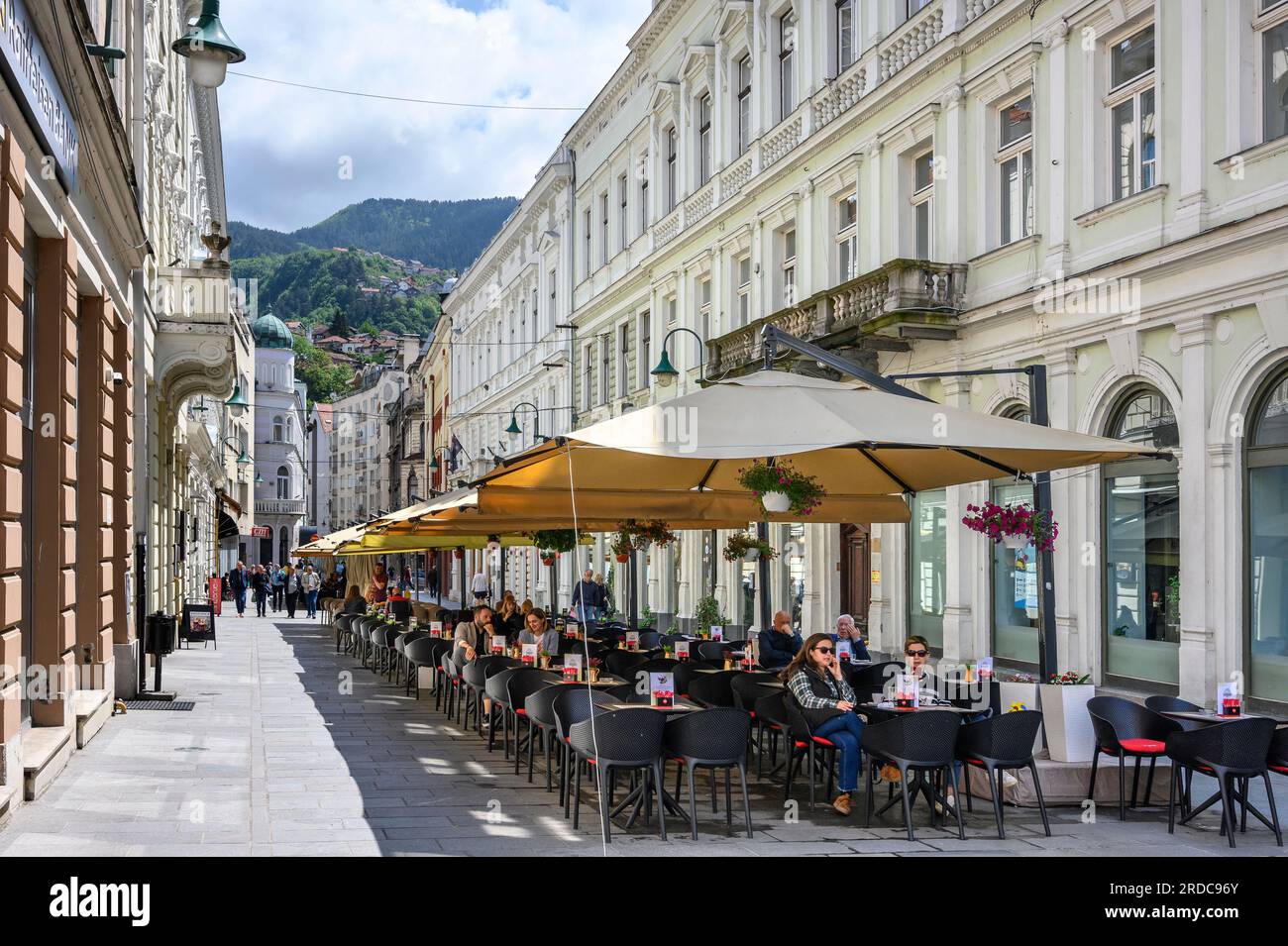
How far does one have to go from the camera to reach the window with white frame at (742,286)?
29641 mm

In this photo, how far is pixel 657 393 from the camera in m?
34.2

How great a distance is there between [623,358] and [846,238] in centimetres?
1452

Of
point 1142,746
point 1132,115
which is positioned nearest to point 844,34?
point 1132,115

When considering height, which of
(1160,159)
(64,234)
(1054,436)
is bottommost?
(1054,436)

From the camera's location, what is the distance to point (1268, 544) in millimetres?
14891

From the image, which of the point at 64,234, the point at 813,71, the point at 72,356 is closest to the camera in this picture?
the point at 64,234

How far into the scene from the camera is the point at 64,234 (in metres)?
11.5

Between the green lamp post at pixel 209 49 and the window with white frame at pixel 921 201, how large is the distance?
487 inches

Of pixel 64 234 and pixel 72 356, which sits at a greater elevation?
pixel 64 234

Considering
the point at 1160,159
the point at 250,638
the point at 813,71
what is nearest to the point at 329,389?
the point at 250,638

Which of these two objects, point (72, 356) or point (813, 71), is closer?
point (72, 356)

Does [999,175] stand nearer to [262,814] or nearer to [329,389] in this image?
[262,814]
